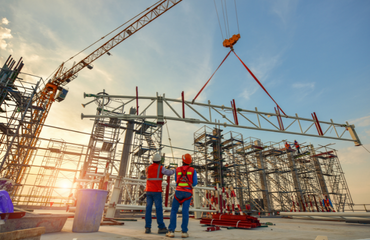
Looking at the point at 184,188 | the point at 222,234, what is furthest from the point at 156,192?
the point at 222,234

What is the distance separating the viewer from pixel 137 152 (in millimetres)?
20422

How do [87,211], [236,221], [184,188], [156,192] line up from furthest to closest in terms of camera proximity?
[236,221], [156,192], [184,188], [87,211]

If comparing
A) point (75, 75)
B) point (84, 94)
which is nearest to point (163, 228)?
point (84, 94)

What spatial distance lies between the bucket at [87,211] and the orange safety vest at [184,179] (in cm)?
186

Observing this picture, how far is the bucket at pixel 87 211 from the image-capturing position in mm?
3916

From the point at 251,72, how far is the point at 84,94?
942cm

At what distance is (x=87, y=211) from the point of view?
4020 mm

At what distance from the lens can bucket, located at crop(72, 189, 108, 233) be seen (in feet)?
12.8

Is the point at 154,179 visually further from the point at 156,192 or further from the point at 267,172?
the point at 267,172

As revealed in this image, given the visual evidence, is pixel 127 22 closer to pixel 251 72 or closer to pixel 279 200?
pixel 251 72

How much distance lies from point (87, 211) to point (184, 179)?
224 centimetres

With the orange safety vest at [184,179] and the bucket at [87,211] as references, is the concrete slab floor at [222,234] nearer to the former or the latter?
the bucket at [87,211]

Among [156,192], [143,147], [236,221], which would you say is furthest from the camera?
[143,147]

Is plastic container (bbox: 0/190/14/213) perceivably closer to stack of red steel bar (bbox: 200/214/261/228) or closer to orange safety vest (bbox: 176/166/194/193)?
orange safety vest (bbox: 176/166/194/193)
